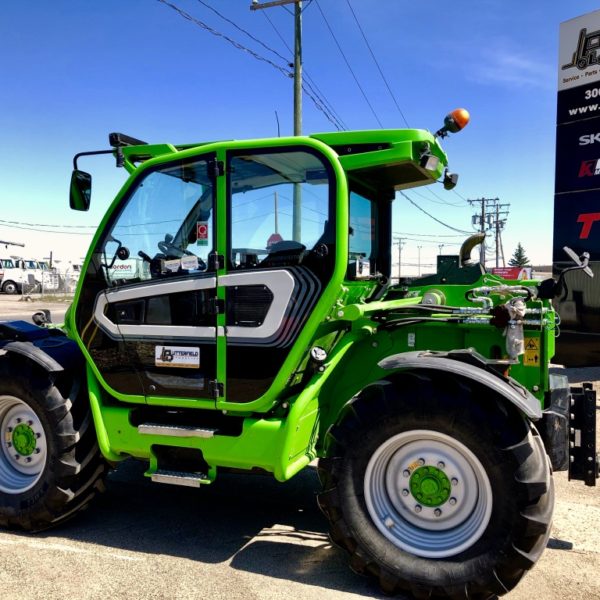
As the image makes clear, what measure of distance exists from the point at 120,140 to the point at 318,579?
314 cm

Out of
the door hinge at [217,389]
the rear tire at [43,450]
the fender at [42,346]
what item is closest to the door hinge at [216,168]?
the door hinge at [217,389]

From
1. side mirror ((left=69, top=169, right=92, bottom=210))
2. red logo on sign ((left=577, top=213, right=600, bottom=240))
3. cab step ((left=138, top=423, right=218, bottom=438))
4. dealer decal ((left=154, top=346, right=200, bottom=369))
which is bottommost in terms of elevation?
cab step ((left=138, top=423, right=218, bottom=438))

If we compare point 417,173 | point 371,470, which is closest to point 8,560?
point 371,470

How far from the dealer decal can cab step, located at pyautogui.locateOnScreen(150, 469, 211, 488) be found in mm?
666

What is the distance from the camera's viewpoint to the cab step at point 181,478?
3.48 metres

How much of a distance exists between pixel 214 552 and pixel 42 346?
6.05 feet

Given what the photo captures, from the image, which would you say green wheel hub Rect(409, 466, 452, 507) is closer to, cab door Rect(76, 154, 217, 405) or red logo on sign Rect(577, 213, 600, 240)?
cab door Rect(76, 154, 217, 405)

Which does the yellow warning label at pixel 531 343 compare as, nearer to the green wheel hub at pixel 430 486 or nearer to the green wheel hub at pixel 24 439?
the green wheel hub at pixel 430 486

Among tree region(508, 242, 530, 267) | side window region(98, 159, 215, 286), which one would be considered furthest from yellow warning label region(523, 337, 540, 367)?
tree region(508, 242, 530, 267)

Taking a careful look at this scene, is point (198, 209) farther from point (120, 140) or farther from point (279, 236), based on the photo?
point (120, 140)

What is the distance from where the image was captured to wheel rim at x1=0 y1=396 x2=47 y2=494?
3.96 m


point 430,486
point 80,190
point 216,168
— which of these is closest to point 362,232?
point 216,168

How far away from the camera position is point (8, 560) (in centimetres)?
344

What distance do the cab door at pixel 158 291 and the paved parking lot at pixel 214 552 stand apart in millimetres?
937
